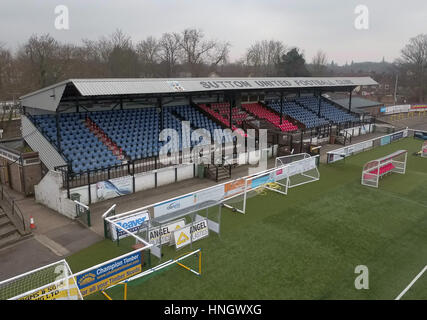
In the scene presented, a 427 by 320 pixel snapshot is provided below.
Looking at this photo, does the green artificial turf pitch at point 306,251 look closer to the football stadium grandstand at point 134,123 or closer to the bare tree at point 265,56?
the football stadium grandstand at point 134,123

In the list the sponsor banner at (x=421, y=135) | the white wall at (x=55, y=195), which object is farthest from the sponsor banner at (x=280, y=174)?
the sponsor banner at (x=421, y=135)

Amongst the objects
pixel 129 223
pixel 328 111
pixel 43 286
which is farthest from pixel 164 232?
pixel 328 111

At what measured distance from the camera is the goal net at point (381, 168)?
1999 cm

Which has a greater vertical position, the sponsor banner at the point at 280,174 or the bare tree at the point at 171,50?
the bare tree at the point at 171,50

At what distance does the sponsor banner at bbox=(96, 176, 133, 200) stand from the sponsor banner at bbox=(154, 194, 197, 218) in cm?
426

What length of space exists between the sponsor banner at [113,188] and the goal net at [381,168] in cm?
1375

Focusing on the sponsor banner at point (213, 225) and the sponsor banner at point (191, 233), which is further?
the sponsor banner at point (213, 225)

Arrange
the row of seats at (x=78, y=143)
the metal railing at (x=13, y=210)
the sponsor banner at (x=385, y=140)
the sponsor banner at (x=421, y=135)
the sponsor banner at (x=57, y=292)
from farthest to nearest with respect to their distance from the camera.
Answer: the sponsor banner at (x=421, y=135) → the sponsor banner at (x=385, y=140) → the row of seats at (x=78, y=143) → the metal railing at (x=13, y=210) → the sponsor banner at (x=57, y=292)

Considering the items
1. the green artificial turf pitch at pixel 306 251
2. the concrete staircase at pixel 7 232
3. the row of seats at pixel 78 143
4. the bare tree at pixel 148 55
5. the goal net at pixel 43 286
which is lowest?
the green artificial turf pitch at pixel 306 251

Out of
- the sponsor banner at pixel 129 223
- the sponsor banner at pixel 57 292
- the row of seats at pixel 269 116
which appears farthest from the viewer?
the row of seats at pixel 269 116

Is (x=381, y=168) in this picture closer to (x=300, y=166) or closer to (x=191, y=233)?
(x=300, y=166)

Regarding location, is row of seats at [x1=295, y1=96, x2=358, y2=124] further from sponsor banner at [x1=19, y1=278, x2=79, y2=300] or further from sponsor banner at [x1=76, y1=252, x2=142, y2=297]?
sponsor banner at [x1=19, y1=278, x2=79, y2=300]

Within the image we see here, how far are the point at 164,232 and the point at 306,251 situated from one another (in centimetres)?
528
